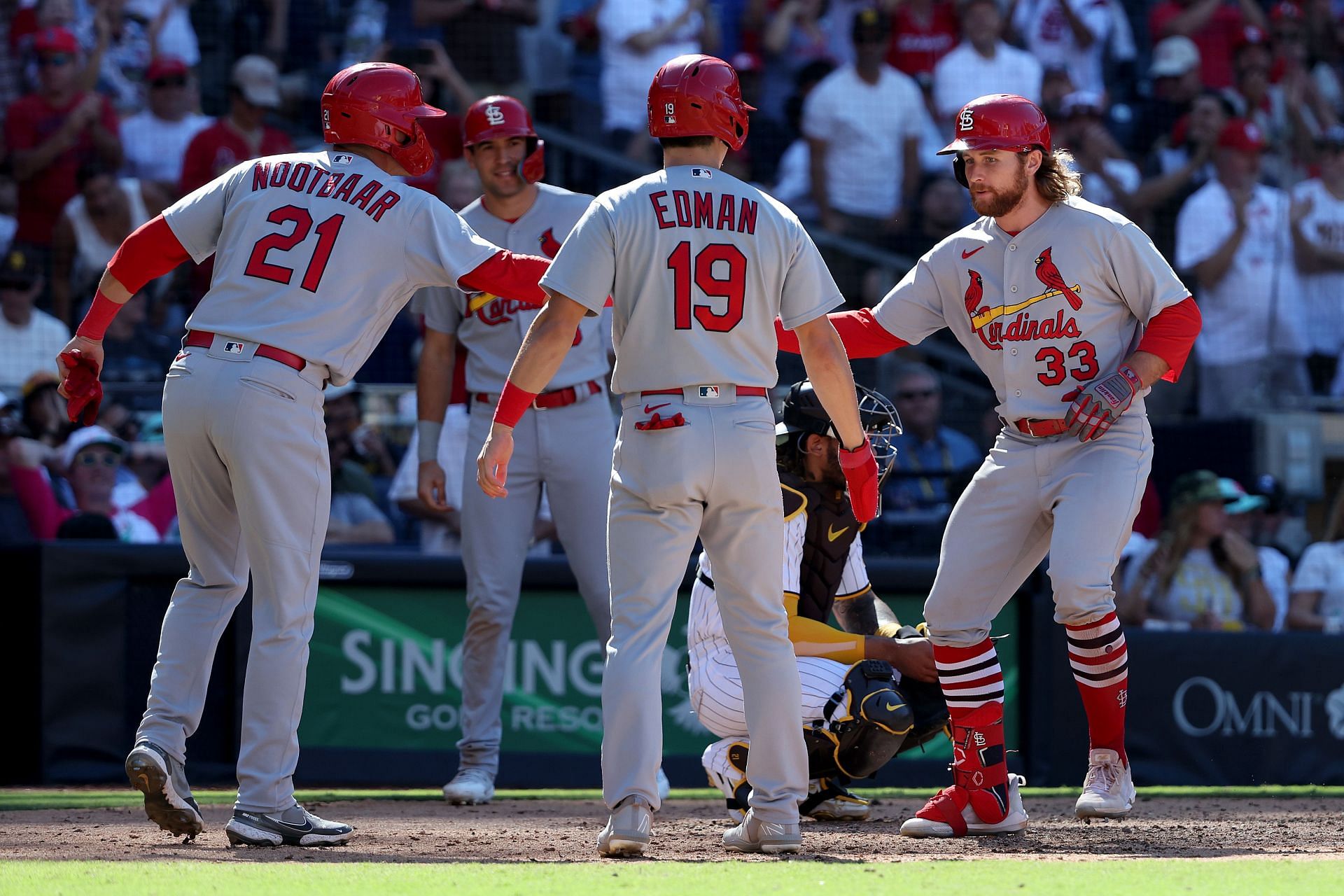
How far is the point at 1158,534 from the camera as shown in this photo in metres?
8.30

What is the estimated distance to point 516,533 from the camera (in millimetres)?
5691

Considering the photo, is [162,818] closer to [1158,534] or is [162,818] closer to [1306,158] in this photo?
[1158,534]

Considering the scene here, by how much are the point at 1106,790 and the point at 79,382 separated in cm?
302

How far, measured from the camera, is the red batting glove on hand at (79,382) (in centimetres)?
440

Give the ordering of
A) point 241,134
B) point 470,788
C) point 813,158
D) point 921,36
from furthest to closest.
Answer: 1. point 921,36
2. point 813,158
3. point 241,134
4. point 470,788

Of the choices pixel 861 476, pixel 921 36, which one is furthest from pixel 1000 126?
pixel 921 36

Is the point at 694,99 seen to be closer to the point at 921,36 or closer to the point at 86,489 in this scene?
the point at 86,489

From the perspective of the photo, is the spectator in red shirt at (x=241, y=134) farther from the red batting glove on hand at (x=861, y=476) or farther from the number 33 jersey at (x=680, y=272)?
the red batting glove on hand at (x=861, y=476)

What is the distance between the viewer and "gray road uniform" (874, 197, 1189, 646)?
4.42 metres

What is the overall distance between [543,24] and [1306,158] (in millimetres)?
5184

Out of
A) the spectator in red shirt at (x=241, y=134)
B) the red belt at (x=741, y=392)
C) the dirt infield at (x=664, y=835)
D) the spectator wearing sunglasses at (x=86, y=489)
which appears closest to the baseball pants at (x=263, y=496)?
the dirt infield at (x=664, y=835)

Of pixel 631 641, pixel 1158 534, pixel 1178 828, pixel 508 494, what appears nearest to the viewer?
pixel 631 641

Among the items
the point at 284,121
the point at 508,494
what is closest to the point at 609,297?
the point at 508,494

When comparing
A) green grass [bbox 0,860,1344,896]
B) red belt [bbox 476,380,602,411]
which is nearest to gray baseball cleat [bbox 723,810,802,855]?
green grass [bbox 0,860,1344,896]
